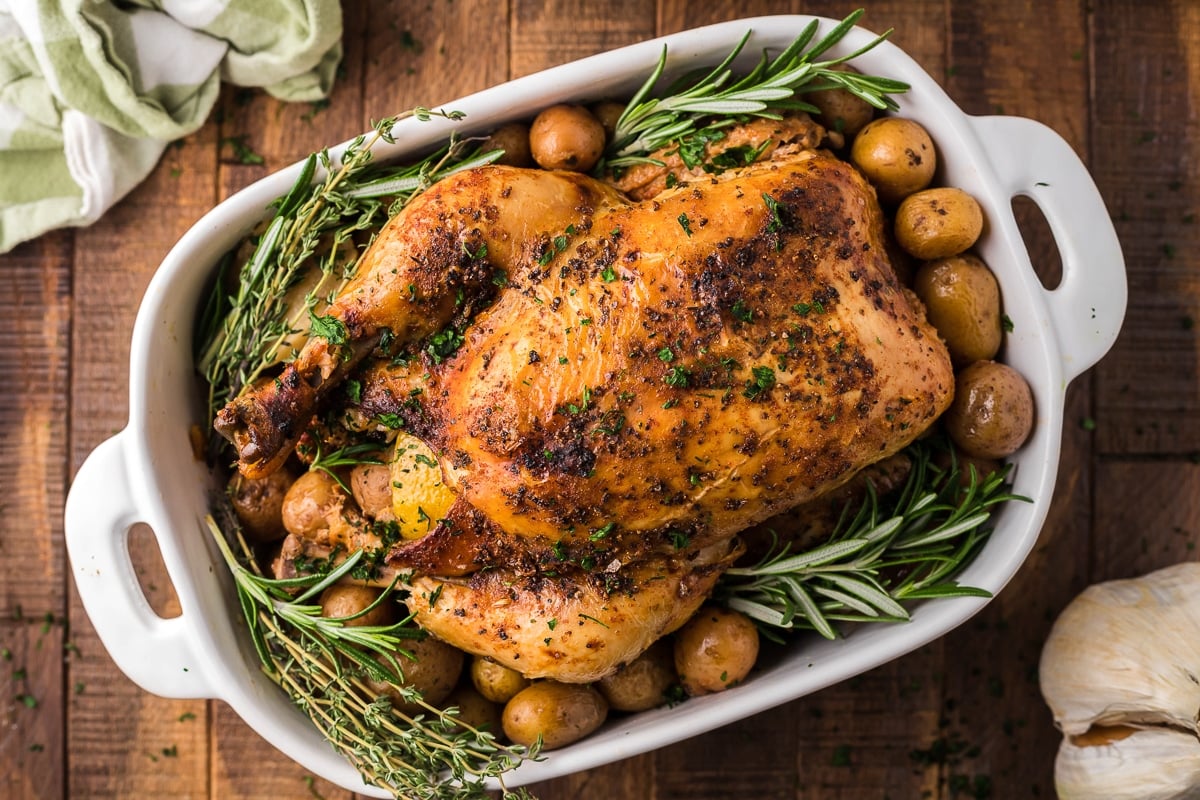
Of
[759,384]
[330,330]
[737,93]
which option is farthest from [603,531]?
[737,93]

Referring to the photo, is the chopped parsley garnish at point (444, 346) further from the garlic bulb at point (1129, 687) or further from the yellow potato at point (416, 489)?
the garlic bulb at point (1129, 687)

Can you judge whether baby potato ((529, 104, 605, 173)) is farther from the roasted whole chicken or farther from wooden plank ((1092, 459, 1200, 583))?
wooden plank ((1092, 459, 1200, 583))

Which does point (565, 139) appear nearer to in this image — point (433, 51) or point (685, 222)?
point (685, 222)

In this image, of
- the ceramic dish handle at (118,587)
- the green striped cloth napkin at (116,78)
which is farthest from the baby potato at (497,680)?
the green striped cloth napkin at (116,78)

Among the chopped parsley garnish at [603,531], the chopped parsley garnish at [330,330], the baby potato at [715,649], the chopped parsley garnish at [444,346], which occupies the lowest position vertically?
the baby potato at [715,649]

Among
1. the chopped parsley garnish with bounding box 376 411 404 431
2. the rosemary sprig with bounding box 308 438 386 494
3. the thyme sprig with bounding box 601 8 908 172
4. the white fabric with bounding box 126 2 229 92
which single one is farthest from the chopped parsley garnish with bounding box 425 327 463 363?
the white fabric with bounding box 126 2 229 92

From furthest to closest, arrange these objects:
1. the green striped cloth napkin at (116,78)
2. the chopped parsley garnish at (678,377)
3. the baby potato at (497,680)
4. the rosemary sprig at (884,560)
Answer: the green striped cloth napkin at (116,78)
the baby potato at (497,680)
the rosemary sprig at (884,560)
the chopped parsley garnish at (678,377)

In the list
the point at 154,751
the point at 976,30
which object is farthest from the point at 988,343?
the point at 154,751
